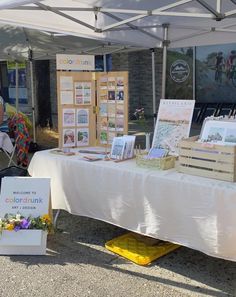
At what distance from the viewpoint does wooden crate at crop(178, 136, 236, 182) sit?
9.18ft

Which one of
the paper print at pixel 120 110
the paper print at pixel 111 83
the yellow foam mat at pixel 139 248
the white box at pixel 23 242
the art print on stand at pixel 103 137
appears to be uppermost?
the paper print at pixel 111 83

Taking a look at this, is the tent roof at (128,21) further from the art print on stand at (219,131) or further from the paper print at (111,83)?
the art print on stand at (219,131)

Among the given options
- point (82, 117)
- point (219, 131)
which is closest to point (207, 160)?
point (219, 131)

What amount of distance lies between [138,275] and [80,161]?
108 cm

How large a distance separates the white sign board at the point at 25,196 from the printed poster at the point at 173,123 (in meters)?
1.05

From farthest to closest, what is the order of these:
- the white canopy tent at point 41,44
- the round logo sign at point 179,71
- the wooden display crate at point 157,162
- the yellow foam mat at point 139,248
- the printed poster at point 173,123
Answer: the round logo sign at point 179,71 < the white canopy tent at point 41,44 < the printed poster at point 173,123 < the yellow foam mat at point 139,248 < the wooden display crate at point 157,162

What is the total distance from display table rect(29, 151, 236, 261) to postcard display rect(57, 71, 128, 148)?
1.35ft

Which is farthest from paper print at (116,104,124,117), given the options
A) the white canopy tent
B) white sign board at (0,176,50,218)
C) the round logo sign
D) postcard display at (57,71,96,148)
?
the round logo sign

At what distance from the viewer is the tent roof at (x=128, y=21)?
13.5 feet

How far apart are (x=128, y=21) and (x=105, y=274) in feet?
7.98

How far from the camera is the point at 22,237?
345cm

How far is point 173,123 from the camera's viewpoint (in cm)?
358

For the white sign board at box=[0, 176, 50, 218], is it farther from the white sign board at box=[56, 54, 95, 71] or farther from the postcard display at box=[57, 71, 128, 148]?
the white sign board at box=[56, 54, 95, 71]

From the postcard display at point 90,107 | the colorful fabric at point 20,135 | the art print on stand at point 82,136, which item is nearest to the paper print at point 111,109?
the postcard display at point 90,107
